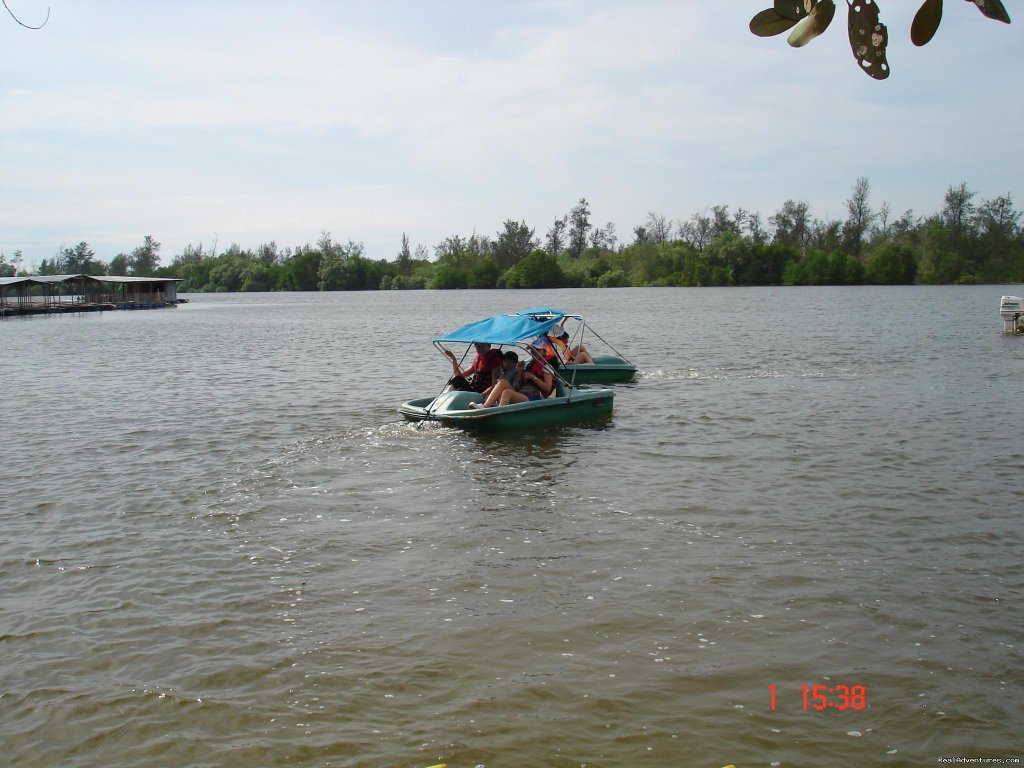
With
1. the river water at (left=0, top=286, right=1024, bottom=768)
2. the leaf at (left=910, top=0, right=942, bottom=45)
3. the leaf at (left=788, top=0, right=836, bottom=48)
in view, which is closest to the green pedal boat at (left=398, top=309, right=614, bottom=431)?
the river water at (left=0, top=286, right=1024, bottom=768)

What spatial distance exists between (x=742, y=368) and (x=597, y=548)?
17.7 meters

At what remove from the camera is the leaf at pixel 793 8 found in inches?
89.8

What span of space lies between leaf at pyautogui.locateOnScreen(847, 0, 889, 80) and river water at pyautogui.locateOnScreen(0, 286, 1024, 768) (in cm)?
434

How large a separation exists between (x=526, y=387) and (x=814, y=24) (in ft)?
45.6

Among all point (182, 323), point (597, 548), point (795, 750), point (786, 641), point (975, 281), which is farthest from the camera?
point (975, 281)

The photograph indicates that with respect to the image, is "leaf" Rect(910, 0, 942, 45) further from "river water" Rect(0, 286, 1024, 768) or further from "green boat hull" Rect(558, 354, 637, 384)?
"green boat hull" Rect(558, 354, 637, 384)

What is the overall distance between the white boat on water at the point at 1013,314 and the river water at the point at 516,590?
20.4 metres

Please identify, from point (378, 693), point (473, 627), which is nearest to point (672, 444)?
point (473, 627)

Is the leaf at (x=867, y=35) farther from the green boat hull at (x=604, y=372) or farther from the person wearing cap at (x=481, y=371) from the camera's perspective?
the green boat hull at (x=604, y=372)

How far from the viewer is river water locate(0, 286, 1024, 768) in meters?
5.73

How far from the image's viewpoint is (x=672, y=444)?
1459 cm

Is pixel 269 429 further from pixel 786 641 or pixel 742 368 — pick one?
pixel 742 368

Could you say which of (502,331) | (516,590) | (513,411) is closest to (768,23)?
(516,590)

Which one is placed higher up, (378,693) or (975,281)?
(975,281)
